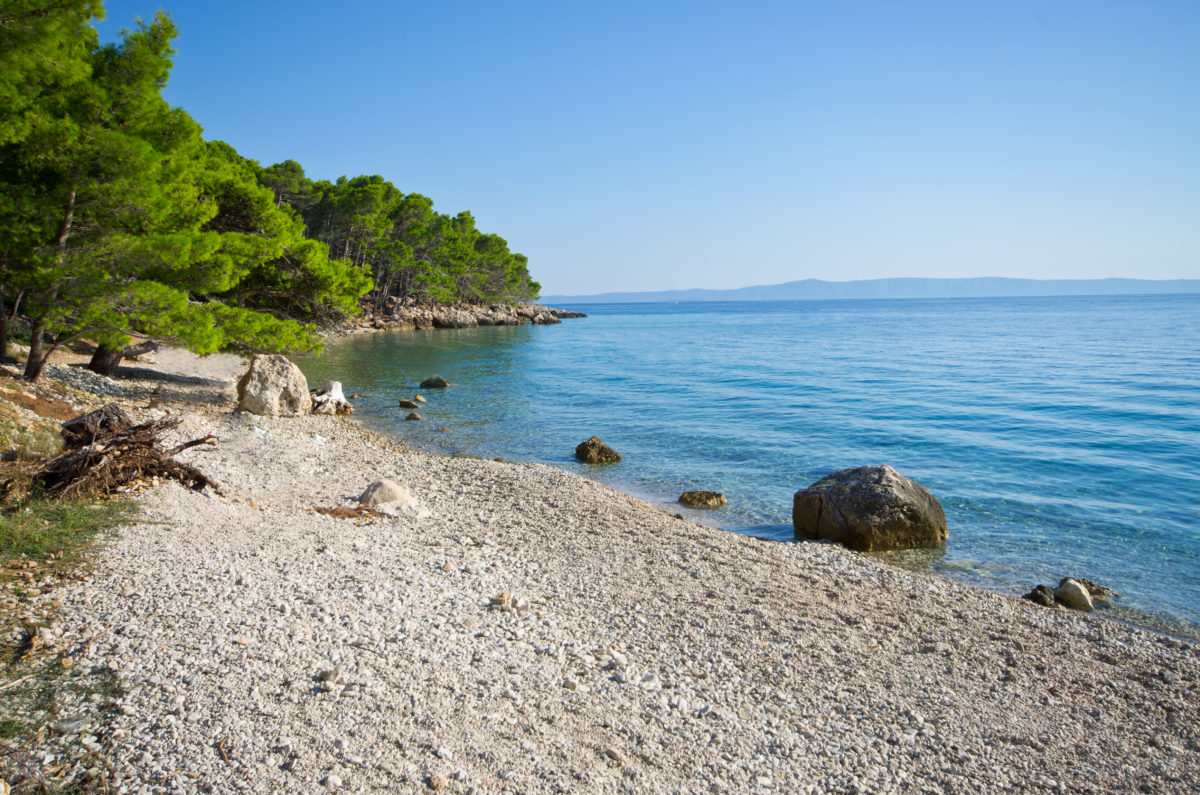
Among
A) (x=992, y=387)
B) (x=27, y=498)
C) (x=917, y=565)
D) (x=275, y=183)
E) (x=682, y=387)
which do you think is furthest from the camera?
(x=275, y=183)

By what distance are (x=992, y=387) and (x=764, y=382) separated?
10576mm

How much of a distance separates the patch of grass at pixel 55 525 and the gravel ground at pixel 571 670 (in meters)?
0.33

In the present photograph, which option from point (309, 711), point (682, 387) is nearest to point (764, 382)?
point (682, 387)

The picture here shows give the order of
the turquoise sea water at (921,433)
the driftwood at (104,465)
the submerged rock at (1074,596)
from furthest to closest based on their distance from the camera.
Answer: the turquoise sea water at (921,433) < the submerged rock at (1074,596) < the driftwood at (104,465)

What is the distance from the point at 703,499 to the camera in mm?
14141

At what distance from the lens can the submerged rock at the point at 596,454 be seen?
17.8 m

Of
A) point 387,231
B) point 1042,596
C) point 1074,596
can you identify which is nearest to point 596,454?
point 1042,596

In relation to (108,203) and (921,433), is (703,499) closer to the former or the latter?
(921,433)

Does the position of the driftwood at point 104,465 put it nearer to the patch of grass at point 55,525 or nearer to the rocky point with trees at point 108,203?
the patch of grass at point 55,525

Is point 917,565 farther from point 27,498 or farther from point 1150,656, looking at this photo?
point 27,498

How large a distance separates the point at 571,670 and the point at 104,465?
6600mm

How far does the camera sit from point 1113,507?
551 inches

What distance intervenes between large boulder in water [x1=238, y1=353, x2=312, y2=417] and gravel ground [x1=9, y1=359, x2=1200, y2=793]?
376 inches

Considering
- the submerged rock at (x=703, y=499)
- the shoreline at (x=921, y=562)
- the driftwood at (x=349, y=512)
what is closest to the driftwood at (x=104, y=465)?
the driftwood at (x=349, y=512)
